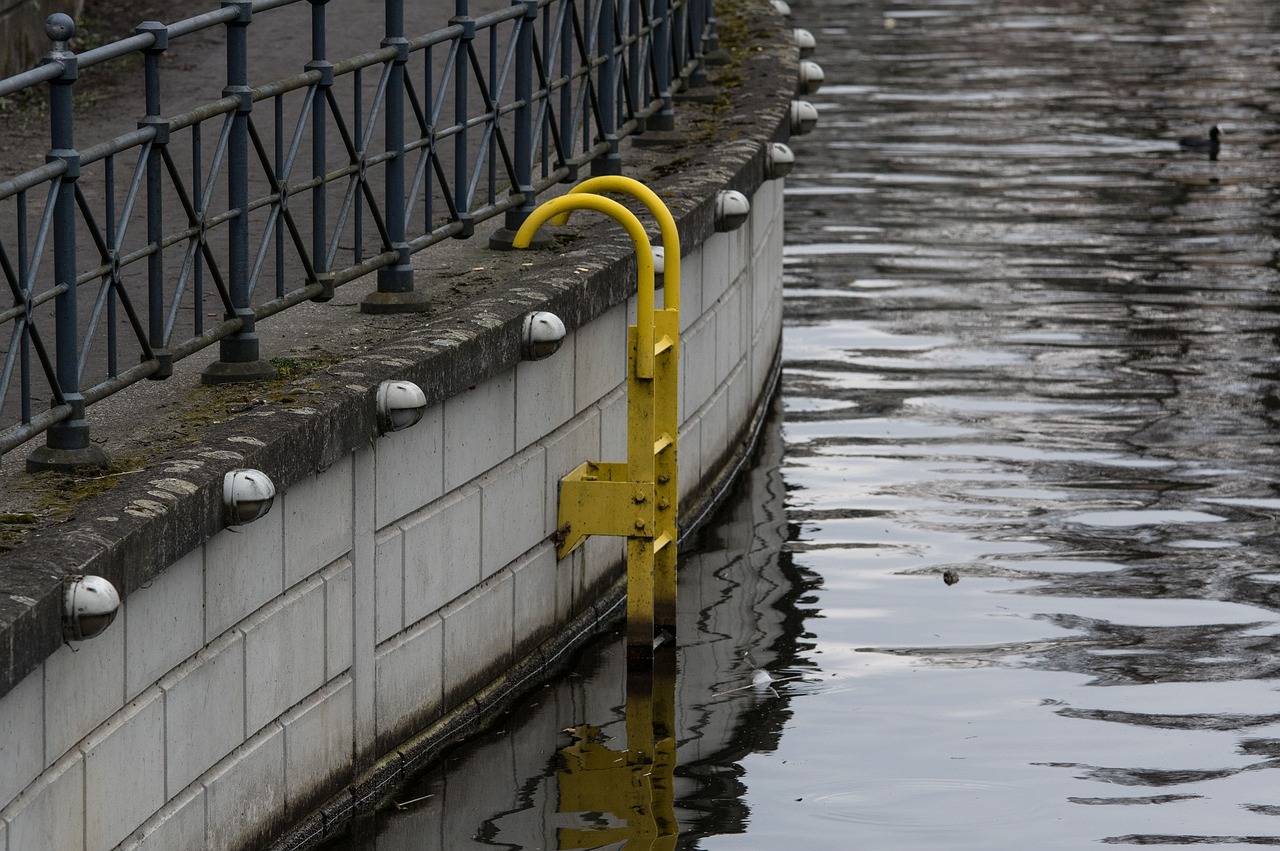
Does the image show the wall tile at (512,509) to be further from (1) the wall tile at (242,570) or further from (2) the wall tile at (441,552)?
(1) the wall tile at (242,570)

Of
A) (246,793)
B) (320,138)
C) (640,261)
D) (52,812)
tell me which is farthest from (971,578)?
(52,812)

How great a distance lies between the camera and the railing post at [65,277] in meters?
5.04

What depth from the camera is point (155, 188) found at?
5.61m

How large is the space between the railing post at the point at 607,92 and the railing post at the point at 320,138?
269cm

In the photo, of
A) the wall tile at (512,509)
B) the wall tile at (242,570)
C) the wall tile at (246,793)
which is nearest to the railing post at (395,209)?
the wall tile at (512,509)

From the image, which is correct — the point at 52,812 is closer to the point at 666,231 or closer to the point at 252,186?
the point at 666,231

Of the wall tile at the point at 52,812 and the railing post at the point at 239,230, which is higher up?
the railing post at the point at 239,230

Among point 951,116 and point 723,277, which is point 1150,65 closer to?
point 951,116

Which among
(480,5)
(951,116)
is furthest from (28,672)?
(951,116)

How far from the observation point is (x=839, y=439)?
11.6 metres

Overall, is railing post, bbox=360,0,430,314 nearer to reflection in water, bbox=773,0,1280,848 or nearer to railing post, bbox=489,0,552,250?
railing post, bbox=489,0,552,250

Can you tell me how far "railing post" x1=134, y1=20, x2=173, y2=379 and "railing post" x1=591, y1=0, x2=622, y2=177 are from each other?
3.64 meters

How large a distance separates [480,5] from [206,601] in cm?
841

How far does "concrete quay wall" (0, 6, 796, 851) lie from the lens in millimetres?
4746
